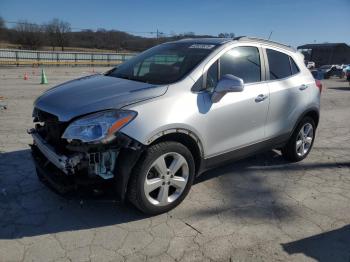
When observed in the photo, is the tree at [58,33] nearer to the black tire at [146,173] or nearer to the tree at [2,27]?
the tree at [2,27]

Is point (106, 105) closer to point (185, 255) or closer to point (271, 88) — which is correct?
point (185, 255)

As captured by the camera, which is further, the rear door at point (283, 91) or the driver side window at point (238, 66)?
the rear door at point (283, 91)

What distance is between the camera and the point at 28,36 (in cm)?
6112

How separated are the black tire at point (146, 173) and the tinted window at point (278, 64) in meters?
1.90

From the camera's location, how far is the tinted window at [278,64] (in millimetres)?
4641

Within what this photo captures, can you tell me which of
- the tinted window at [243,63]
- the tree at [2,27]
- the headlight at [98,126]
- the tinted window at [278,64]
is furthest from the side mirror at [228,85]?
the tree at [2,27]

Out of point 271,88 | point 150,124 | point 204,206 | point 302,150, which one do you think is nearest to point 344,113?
point 302,150

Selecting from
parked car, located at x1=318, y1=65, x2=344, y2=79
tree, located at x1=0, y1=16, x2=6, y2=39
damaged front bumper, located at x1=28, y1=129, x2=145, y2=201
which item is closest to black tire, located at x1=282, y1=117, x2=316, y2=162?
damaged front bumper, located at x1=28, y1=129, x2=145, y2=201

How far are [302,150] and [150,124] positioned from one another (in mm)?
3219

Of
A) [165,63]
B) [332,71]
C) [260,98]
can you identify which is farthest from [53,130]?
[332,71]

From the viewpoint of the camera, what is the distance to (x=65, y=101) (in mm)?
3398

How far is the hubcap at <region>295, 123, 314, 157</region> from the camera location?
532cm

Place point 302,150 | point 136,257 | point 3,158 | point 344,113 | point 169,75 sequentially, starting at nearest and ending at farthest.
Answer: point 136,257 → point 169,75 → point 3,158 → point 302,150 → point 344,113

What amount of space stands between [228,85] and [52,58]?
3286 cm
